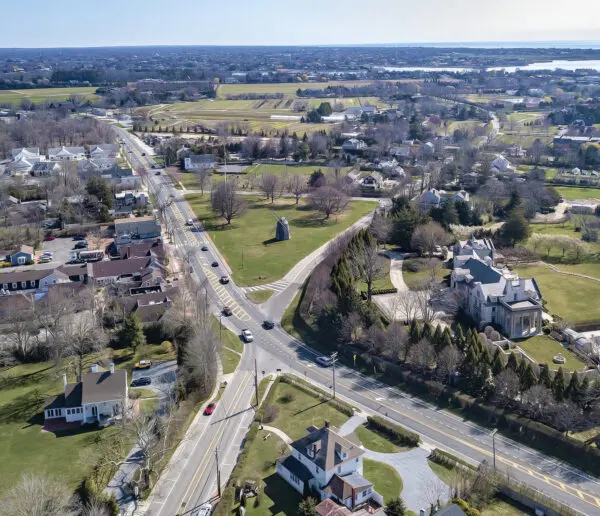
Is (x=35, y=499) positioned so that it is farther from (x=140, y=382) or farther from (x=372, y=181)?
(x=372, y=181)

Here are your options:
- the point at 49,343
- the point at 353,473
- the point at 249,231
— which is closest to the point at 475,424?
the point at 353,473

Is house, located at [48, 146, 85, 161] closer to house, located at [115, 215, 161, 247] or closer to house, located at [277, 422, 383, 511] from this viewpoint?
house, located at [115, 215, 161, 247]

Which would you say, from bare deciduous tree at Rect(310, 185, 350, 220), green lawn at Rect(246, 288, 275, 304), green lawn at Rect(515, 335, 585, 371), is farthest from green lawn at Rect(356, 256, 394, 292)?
bare deciduous tree at Rect(310, 185, 350, 220)

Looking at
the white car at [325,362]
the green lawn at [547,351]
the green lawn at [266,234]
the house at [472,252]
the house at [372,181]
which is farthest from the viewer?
the house at [372,181]

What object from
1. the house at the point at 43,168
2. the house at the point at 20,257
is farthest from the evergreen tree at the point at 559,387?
the house at the point at 43,168

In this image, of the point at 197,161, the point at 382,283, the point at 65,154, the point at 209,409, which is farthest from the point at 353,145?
the point at 209,409

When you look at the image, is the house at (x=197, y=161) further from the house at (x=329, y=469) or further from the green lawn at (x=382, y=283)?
the house at (x=329, y=469)

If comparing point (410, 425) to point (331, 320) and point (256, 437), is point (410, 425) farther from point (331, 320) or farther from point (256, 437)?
point (331, 320)

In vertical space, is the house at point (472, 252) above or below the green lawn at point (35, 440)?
above
